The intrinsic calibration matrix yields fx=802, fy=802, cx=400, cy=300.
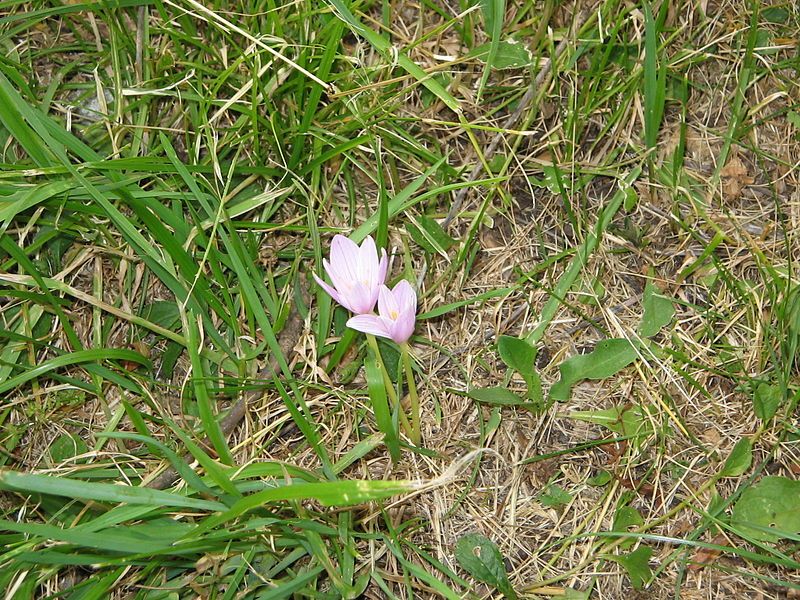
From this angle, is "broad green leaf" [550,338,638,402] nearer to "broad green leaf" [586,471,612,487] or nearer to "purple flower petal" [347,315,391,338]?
"broad green leaf" [586,471,612,487]

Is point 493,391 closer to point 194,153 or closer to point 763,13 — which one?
point 194,153

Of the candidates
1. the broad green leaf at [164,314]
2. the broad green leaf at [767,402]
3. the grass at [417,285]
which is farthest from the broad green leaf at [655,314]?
the broad green leaf at [164,314]

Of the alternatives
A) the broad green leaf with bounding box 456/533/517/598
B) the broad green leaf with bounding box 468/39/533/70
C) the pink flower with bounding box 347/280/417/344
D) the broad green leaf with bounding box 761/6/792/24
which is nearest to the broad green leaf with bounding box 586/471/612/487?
the broad green leaf with bounding box 456/533/517/598

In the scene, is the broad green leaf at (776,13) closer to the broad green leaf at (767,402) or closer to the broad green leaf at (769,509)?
the broad green leaf at (767,402)

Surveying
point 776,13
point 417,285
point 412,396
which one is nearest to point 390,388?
point 412,396

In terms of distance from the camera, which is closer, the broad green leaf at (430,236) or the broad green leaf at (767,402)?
the broad green leaf at (767,402)

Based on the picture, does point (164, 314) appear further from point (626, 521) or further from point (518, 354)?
point (626, 521)
